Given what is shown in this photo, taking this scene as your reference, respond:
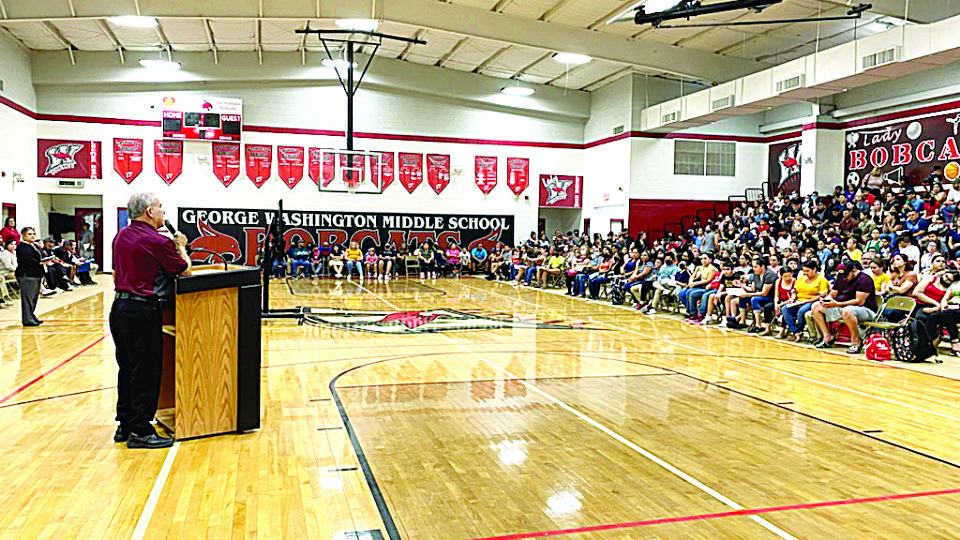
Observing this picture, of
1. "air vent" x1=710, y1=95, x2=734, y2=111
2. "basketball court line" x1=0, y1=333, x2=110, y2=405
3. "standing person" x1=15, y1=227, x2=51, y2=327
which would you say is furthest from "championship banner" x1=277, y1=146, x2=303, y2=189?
"basketball court line" x1=0, y1=333, x2=110, y2=405

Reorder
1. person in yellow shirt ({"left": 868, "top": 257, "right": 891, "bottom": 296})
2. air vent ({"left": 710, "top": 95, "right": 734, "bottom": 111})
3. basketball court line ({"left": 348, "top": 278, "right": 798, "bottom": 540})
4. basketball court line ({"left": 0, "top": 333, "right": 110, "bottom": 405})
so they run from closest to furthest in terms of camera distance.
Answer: basketball court line ({"left": 348, "top": 278, "right": 798, "bottom": 540}) < basketball court line ({"left": 0, "top": 333, "right": 110, "bottom": 405}) < person in yellow shirt ({"left": 868, "top": 257, "right": 891, "bottom": 296}) < air vent ({"left": 710, "top": 95, "right": 734, "bottom": 111})

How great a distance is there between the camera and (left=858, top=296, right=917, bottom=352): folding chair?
8.61 m

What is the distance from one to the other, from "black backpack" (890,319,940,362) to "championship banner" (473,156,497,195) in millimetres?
16812

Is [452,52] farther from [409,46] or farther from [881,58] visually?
[881,58]

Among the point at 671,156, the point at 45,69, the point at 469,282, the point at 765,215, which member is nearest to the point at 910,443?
the point at 765,215

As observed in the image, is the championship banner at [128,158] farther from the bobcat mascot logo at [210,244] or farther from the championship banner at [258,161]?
the championship banner at [258,161]

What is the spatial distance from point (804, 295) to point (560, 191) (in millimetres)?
15394

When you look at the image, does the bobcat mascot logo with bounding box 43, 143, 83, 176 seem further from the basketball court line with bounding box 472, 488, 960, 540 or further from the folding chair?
the basketball court line with bounding box 472, 488, 960, 540

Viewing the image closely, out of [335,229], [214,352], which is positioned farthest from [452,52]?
[214,352]

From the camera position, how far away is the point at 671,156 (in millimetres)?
22672

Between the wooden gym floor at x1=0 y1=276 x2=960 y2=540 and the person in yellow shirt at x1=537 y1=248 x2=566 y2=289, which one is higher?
the person in yellow shirt at x1=537 y1=248 x2=566 y2=289

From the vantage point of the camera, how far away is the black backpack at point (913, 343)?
8.42m

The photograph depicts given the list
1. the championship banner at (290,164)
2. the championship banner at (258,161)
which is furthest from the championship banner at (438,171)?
the championship banner at (258,161)

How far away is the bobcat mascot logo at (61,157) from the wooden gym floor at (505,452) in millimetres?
14359
